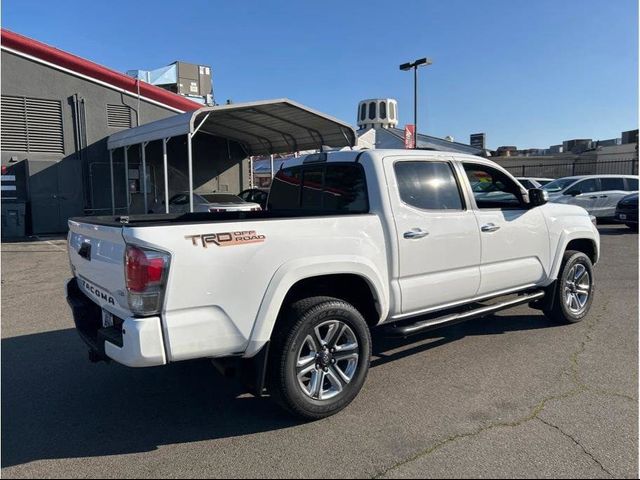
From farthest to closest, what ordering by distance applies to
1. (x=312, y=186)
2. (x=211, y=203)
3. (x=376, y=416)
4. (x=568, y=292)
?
(x=211, y=203) → (x=568, y=292) → (x=312, y=186) → (x=376, y=416)

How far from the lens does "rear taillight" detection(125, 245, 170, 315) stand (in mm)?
2840

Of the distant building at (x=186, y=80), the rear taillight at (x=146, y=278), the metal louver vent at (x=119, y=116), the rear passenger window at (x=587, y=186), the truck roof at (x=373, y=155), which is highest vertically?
the distant building at (x=186, y=80)

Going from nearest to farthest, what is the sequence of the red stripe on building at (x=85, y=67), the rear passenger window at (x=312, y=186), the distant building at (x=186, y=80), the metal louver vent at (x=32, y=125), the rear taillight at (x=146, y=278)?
the rear taillight at (x=146, y=278) < the rear passenger window at (x=312, y=186) < the red stripe on building at (x=85, y=67) < the metal louver vent at (x=32, y=125) < the distant building at (x=186, y=80)

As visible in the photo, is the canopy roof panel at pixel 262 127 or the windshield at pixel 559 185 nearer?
the canopy roof panel at pixel 262 127

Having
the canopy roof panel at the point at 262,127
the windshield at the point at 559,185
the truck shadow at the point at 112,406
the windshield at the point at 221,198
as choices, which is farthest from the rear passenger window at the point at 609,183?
the truck shadow at the point at 112,406

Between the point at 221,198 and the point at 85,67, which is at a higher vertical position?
the point at 85,67

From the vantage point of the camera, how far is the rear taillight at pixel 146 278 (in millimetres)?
2840

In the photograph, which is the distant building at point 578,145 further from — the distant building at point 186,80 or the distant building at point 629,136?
the distant building at point 186,80

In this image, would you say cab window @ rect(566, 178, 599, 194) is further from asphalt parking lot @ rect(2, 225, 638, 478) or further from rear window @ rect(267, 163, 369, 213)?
rear window @ rect(267, 163, 369, 213)

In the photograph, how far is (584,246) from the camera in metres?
6.09

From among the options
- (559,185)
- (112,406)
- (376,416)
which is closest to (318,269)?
(376,416)

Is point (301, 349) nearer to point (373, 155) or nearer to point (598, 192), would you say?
point (373, 155)

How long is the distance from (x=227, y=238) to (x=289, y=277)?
52cm

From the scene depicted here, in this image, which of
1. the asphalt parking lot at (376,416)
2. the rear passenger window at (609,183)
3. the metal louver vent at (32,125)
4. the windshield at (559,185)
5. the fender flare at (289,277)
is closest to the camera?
the asphalt parking lot at (376,416)
